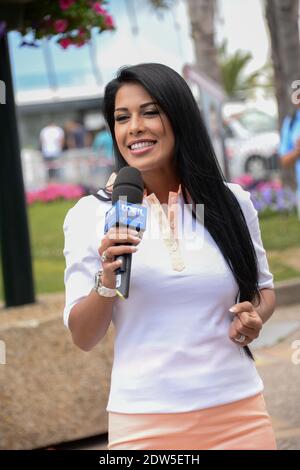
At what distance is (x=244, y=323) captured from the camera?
2.35 metres

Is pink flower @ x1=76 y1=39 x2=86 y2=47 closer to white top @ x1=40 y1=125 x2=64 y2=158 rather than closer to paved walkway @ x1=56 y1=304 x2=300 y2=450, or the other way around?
paved walkway @ x1=56 y1=304 x2=300 y2=450

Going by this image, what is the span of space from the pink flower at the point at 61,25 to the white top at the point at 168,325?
3.27 m

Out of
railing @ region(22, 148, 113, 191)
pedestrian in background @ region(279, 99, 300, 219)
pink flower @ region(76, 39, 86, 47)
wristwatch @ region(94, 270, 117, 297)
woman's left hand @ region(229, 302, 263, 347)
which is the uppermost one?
pink flower @ region(76, 39, 86, 47)

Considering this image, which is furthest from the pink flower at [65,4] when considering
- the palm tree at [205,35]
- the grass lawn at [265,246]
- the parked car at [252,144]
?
the parked car at [252,144]

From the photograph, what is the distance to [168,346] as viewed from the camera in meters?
2.35

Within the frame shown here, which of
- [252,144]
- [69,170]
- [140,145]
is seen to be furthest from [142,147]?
[69,170]

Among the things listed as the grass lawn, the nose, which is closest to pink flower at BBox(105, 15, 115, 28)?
the nose

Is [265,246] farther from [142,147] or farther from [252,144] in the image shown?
[252,144]

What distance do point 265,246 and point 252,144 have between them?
10159 mm

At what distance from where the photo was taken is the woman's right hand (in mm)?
2125

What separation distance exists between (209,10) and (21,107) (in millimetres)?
14323

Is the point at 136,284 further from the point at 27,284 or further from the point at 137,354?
the point at 27,284

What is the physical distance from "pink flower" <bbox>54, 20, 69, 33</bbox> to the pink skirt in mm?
3537

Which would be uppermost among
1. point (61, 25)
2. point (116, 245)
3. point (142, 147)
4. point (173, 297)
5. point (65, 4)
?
point (65, 4)
